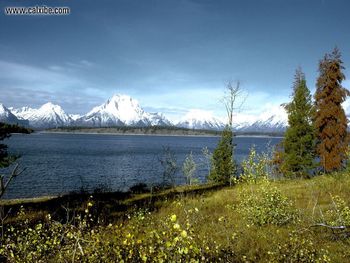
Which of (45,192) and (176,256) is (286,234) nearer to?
(176,256)

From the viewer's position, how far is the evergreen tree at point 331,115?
1459 inches

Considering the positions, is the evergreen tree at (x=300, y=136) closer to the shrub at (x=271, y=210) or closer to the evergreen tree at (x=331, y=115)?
the evergreen tree at (x=331, y=115)

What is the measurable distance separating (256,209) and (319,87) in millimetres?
A: 30353

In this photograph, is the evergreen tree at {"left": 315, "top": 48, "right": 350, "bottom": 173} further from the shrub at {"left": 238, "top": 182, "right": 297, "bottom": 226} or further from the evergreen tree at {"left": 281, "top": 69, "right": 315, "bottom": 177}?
the shrub at {"left": 238, "top": 182, "right": 297, "bottom": 226}

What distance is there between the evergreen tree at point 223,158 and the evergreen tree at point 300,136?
22.6ft

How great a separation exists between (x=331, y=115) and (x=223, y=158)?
41.5 feet

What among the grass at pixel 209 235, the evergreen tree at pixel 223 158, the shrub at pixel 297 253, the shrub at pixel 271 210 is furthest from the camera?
the evergreen tree at pixel 223 158

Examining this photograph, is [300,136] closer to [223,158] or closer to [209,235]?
[223,158]

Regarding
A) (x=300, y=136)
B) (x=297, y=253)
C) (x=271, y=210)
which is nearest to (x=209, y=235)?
(x=271, y=210)

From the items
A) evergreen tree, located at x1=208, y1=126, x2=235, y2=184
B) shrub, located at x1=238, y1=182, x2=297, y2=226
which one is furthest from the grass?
evergreen tree, located at x1=208, y1=126, x2=235, y2=184

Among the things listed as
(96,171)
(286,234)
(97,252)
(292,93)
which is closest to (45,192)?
(96,171)

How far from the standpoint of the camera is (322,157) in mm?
38219

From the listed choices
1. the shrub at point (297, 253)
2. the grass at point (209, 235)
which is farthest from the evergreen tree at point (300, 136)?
the shrub at point (297, 253)

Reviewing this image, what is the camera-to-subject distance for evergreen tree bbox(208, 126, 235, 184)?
1458 inches
